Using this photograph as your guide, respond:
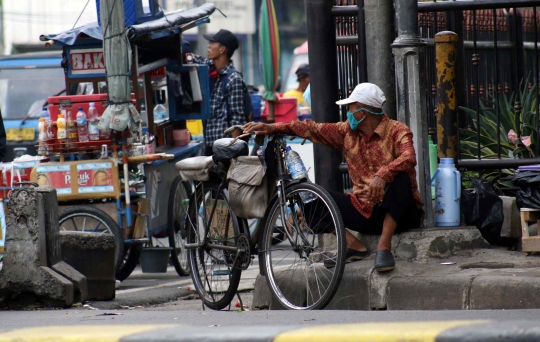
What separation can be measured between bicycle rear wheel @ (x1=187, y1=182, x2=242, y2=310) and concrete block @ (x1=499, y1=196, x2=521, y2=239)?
68.3 inches

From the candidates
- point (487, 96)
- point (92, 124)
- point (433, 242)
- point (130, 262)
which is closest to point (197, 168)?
point (433, 242)

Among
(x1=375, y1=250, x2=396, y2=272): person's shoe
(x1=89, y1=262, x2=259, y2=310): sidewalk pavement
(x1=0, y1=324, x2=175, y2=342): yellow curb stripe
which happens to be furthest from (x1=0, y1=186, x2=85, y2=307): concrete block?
(x1=375, y1=250, x2=396, y2=272): person's shoe

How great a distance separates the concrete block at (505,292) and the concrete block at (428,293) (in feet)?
0.26

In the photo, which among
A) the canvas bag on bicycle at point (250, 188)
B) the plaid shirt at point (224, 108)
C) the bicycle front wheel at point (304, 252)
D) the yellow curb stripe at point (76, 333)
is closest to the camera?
the yellow curb stripe at point (76, 333)

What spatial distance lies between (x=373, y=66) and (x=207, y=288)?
1.87 meters

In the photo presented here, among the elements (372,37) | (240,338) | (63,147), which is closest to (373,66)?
(372,37)

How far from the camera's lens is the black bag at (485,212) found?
6461 mm

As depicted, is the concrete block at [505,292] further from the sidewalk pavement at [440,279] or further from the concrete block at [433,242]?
the concrete block at [433,242]

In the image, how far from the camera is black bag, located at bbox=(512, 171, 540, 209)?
6.21m

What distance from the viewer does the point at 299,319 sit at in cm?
529

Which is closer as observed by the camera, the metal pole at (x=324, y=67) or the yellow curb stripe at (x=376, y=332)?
the yellow curb stripe at (x=376, y=332)

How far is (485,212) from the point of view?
21.2 feet

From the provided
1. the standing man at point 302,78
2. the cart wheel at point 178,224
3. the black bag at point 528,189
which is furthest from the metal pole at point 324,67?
the standing man at point 302,78

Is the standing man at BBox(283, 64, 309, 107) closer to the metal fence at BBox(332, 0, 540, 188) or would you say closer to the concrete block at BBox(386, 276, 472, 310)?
the metal fence at BBox(332, 0, 540, 188)
